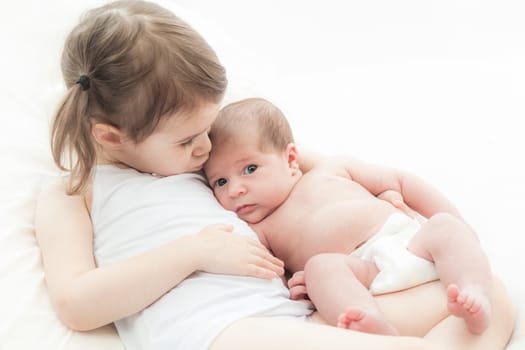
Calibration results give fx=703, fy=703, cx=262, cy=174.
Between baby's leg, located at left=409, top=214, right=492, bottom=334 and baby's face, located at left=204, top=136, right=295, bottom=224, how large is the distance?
0.32 metres

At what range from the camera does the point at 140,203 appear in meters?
1.30

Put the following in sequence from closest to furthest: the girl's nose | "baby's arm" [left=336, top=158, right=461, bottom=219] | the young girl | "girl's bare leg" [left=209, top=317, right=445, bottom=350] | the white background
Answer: "girl's bare leg" [left=209, top=317, right=445, bottom=350]
the young girl
the girl's nose
"baby's arm" [left=336, top=158, right=461, bottom=219]
the white background

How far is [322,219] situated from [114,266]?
407 millimetres

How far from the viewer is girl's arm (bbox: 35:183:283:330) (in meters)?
1.15

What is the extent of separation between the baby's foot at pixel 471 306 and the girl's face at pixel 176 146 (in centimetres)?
53

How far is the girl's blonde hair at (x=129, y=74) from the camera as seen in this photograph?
1.20 meters

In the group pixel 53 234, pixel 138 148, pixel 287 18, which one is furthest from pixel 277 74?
pixel 53 234

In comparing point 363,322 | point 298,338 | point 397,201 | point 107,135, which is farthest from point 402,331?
point 107,135

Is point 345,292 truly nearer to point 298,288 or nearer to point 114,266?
point 298,288

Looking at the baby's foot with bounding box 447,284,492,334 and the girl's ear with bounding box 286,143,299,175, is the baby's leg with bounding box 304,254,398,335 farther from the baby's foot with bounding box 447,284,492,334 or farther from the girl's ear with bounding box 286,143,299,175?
the girl's ear with bounding box 286,143,299,175

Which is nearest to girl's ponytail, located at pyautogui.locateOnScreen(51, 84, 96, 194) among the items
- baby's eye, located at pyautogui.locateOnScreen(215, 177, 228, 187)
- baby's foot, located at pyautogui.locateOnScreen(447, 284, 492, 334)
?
baby's eye, located at pyautogui.locateOnScreen(215, 177, 228, 187)

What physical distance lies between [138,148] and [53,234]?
0.72 ft

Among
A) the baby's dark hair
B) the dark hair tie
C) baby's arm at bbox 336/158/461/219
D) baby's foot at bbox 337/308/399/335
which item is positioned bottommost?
baby's foot at bbox 337/308/399/335

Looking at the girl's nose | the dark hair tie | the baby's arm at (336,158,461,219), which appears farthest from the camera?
the baby's arm at (336,158,461,219)
